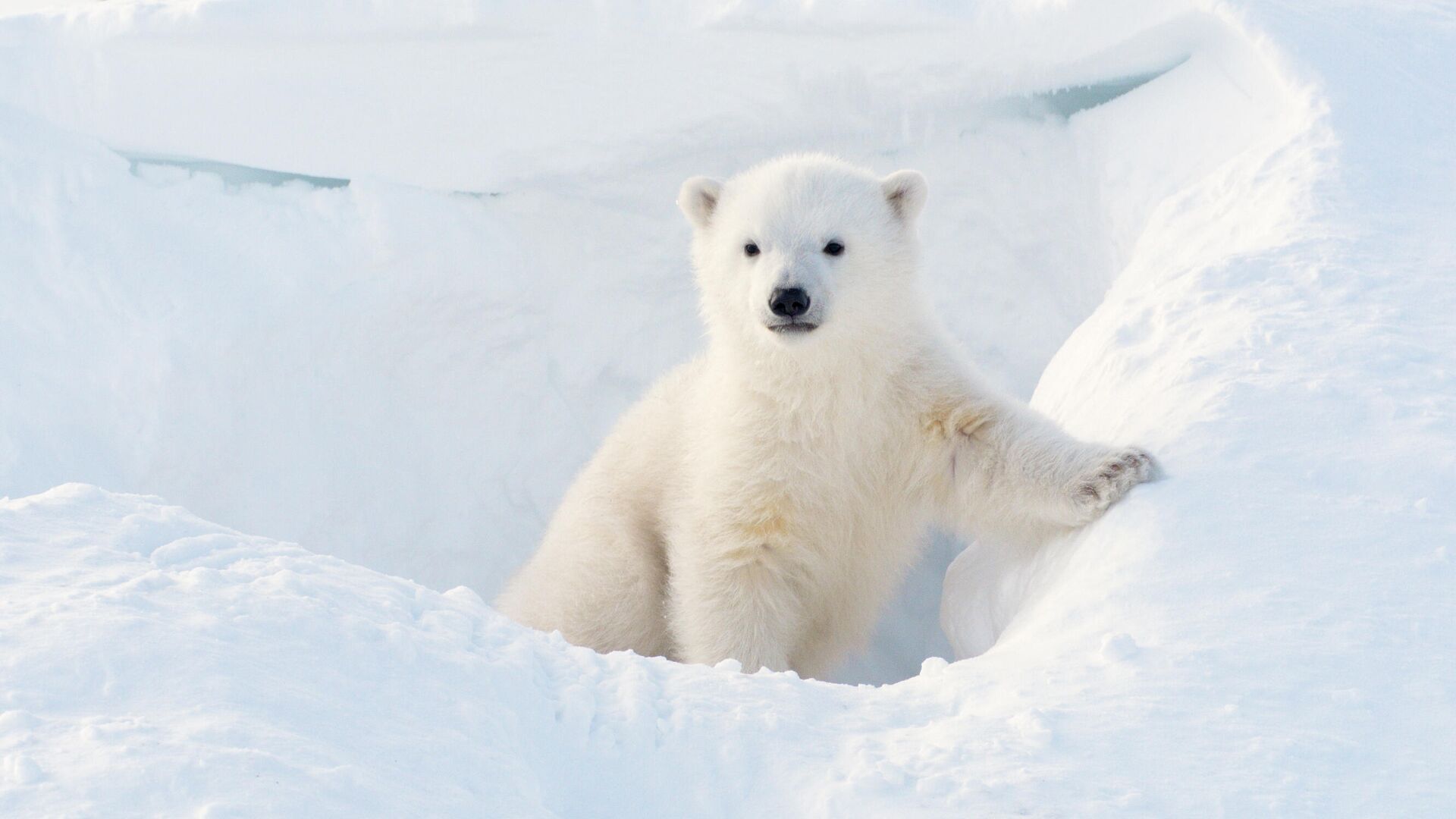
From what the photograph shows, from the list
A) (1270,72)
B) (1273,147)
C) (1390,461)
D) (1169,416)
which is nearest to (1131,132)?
(1270,72)

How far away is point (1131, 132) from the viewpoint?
16.0 feet

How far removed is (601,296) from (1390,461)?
12.7ft

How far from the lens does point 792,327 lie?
332cm

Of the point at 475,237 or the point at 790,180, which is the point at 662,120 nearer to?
the point at 475,237

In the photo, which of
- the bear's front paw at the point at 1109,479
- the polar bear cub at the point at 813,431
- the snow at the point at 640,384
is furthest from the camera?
the polar bear cub at the point at 813,431

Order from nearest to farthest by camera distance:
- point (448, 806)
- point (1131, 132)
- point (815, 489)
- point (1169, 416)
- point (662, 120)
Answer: point (448, 806), point (1169, 416), point (815, 489), point (1131, 132), point (662, 120)

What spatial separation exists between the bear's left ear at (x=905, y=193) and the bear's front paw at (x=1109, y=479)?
43.8 inches

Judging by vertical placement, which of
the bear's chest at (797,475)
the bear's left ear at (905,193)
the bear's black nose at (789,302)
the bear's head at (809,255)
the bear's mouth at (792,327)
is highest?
the bear's left ear at (905,193)

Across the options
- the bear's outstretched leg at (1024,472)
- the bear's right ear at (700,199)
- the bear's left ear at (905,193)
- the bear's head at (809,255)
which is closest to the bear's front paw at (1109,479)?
the bear's outstretched leg at (1024,472)

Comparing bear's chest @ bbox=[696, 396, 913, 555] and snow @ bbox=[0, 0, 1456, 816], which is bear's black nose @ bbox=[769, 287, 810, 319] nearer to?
bear's chest @ bbox=[696, 396, 913, 555]

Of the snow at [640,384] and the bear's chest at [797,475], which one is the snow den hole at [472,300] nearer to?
the snow at [640,384]

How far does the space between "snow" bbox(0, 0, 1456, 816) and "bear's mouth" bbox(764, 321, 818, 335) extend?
0.86m

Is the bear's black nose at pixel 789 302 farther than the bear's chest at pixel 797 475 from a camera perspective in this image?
No

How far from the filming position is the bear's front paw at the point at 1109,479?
2844mm
